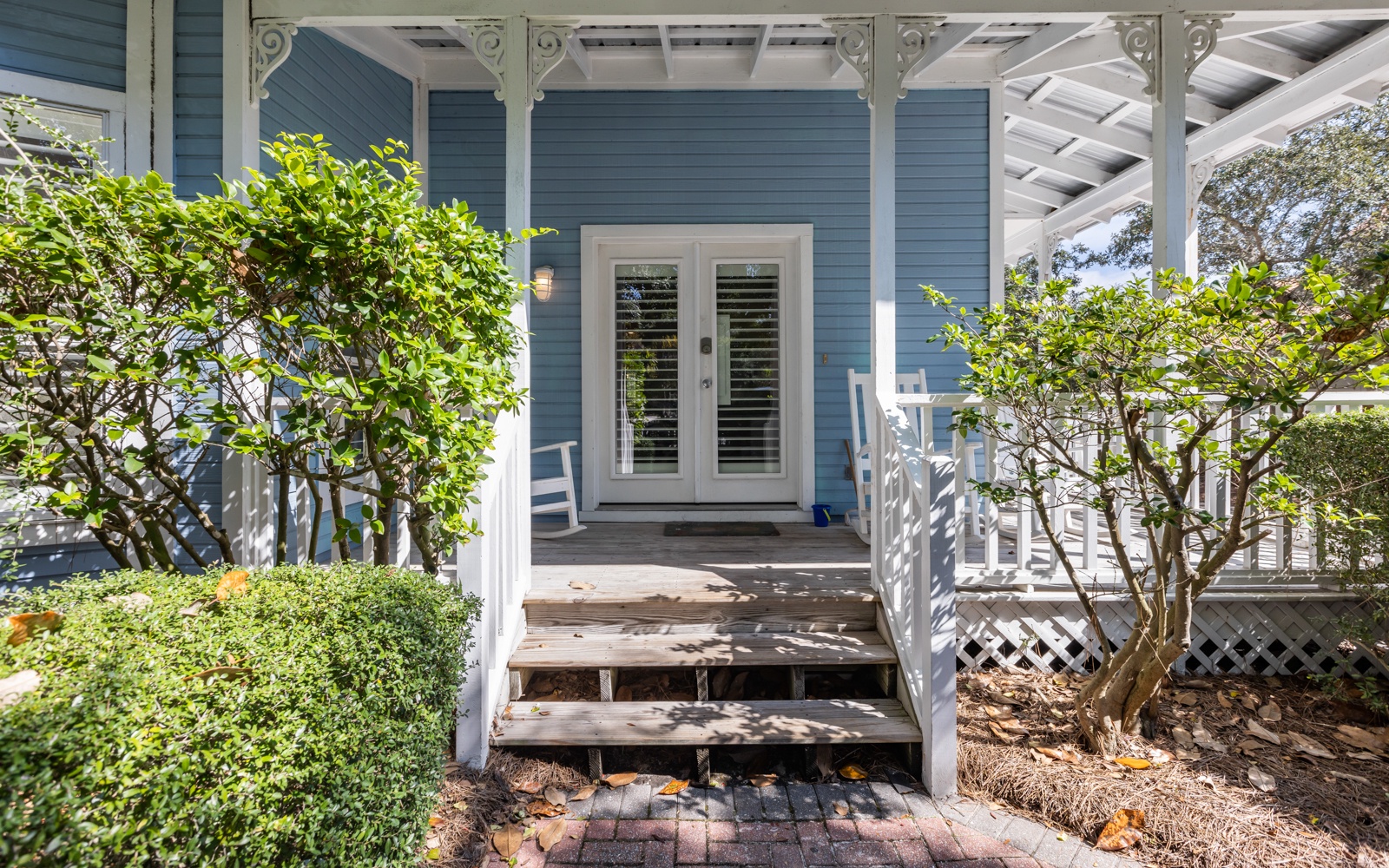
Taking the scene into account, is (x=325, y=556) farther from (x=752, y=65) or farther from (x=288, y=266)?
(x=752, y=65)

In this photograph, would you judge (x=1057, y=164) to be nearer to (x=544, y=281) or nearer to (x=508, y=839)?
(x=544, y=281)

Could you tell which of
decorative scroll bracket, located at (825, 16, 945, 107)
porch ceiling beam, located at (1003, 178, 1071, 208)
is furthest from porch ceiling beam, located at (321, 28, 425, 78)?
porch ceiling beam, located at (1003, 178, 1071, 208)

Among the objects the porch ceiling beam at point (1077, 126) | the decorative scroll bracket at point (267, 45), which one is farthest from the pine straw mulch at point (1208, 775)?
the porch ceiling beam at point (1077, 126)

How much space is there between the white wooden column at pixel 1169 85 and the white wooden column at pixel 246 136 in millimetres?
4041

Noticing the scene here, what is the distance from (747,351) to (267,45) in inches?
131

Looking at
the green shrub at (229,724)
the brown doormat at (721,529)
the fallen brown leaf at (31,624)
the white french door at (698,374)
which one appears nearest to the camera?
the green shrub at (229,724)

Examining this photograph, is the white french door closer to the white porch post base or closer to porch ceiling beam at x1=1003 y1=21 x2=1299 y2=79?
porch ceiling beam at x1=1003 y1=21 x2=1299 y2=79

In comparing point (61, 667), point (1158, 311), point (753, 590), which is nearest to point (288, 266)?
point (61, 667)

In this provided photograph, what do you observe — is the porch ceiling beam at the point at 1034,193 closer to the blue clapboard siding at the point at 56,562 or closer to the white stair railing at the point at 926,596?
the white stair railing at the point at 926,596

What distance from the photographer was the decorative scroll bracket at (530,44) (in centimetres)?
314

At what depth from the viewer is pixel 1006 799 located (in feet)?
7.31

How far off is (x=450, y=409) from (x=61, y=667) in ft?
4.06

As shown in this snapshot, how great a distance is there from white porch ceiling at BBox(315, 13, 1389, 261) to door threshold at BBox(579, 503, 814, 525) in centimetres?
305

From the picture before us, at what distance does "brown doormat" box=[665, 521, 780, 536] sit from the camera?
439 cm
